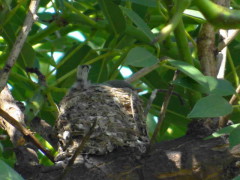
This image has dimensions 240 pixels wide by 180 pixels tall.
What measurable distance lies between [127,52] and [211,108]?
0.79 metres

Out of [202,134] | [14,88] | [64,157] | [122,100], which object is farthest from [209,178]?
[14,88]

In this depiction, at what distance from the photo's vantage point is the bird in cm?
221

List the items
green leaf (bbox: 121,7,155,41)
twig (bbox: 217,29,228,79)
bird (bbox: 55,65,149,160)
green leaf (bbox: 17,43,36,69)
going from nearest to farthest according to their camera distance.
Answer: green leaf (bbox: 121,7,155,41), bird (bbox: 55,65,149,160), twig (bbox: 217,29,228,79), green leaf (bbox: 17,43,36,69)

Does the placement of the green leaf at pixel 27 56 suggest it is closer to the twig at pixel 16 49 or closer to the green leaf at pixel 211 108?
the twig at pixel 16 49

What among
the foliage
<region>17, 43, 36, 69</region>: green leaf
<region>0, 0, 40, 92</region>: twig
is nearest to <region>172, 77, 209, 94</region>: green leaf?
the foliage

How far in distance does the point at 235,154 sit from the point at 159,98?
3.35 feet

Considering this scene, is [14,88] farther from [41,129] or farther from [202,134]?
[202,134]

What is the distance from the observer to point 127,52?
229 cm

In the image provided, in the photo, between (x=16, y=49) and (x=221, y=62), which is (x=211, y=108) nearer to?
(x=16, y=49)

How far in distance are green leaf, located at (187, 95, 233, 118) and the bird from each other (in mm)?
533

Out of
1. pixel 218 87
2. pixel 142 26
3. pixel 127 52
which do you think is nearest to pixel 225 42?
pixel 127 52

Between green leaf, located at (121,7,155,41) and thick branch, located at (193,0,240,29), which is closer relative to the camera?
thick branch, located at (193,0,240,29)

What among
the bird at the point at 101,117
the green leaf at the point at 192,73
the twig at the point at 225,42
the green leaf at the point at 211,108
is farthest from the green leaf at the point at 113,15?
the green leaf at the point at 211,108

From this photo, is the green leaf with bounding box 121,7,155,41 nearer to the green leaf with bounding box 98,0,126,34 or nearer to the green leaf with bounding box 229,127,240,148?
the green leaf with bounding box 229,127,240,148
